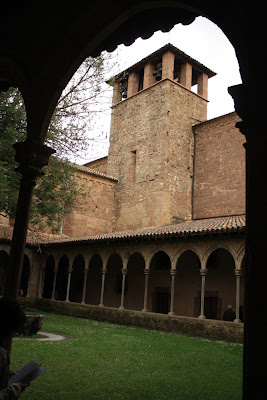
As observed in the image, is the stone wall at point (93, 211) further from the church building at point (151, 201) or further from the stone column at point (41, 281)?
the stone column at point (41, 281)

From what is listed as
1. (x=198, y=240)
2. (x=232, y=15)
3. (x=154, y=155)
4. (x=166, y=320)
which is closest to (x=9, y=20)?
(x=232, y=15)

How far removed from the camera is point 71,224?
887 inches

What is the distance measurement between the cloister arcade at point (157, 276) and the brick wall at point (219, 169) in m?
4.64

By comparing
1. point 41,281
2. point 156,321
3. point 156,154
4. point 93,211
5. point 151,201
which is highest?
point 156,154

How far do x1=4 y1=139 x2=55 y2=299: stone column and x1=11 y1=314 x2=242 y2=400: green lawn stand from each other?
5.25ft

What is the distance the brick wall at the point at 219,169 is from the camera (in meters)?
20.0

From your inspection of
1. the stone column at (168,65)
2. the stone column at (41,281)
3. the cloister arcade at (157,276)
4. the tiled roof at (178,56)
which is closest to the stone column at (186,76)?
the tiled roof at (178,56)

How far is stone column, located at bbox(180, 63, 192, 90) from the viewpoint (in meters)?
23.8

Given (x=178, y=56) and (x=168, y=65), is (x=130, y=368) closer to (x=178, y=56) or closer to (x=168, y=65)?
(x=168, y=65)

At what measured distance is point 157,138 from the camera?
886 inches

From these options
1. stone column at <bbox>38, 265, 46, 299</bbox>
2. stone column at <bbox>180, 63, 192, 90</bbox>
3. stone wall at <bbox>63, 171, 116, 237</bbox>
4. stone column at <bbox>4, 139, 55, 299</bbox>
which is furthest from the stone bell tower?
stone column at <bbox>4, 139, 55, 299</bbox>

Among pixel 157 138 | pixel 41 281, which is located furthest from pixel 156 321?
pixel 157 138

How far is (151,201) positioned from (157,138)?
144 inches

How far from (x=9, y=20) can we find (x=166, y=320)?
11.6m
